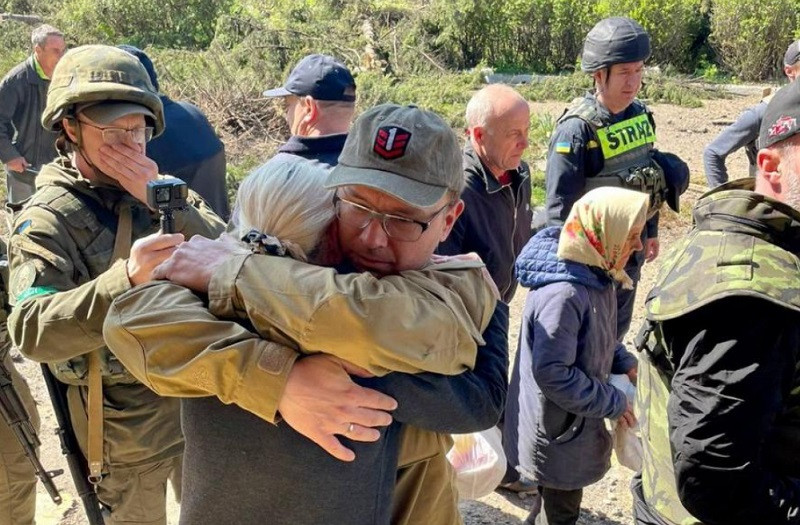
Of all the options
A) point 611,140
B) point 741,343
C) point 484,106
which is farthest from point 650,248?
point 741,343

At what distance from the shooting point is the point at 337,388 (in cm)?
139

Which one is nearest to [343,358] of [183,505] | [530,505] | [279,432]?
[279,432]

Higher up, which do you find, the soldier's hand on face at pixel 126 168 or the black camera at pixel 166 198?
the black camera at pixel 166 198

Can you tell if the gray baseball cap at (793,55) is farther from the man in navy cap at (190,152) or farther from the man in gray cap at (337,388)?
the man in gray cap at (337,388)

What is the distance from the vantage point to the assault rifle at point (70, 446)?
260 cm

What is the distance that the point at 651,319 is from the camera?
6.39ft

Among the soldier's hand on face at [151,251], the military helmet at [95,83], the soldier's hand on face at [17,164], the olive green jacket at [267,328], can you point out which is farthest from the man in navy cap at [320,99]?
the soldier's hand on face at [17,164]

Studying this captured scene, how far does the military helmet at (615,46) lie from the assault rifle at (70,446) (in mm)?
3242

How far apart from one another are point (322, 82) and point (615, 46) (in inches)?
67.9

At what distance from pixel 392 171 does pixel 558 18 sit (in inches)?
590

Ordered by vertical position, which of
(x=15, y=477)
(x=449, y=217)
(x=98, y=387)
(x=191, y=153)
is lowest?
(x=15, y=477)

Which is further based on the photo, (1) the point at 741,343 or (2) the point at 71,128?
(2) the point at 71,128

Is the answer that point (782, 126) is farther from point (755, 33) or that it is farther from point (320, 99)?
point (755, 33)

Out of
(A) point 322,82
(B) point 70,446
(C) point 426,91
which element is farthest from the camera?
(C) point 426,91
